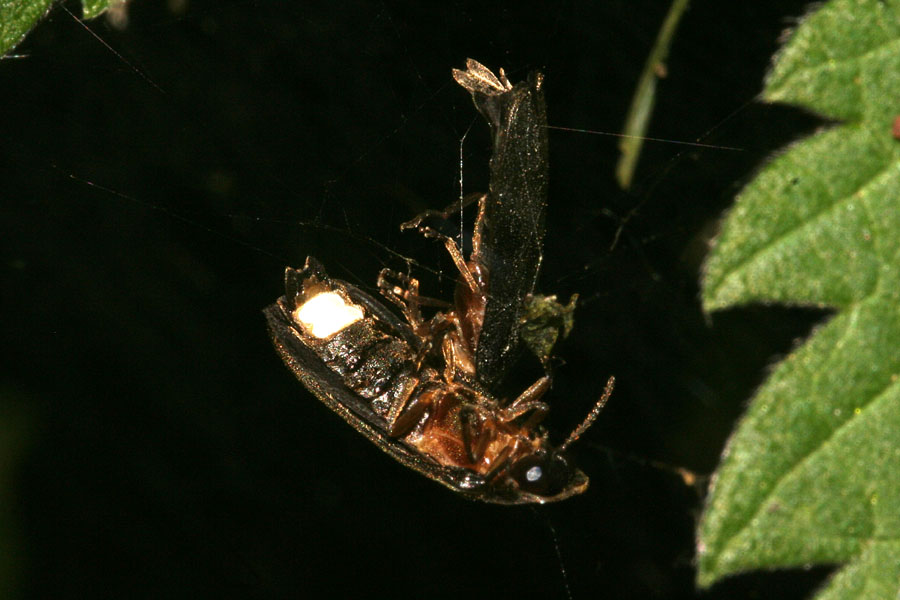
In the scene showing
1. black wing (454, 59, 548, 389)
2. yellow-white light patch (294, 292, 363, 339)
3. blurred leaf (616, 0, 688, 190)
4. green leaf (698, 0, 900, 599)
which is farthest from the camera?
blurred leaf (616, 0, 688, 190)

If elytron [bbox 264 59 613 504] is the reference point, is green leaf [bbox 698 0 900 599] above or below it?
below

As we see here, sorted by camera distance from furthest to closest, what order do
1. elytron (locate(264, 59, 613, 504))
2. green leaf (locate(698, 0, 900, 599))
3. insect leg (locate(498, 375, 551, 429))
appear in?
1. insect leg (locate(498, 375, 551, 429))
2. elytron (locate(264, 59, 613, 504))
3. green leaf (locate(698, 0, 900, 599))

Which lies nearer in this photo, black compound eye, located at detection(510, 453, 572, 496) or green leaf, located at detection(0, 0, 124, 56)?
green leaf, located at detection(0, 0, 124, 56)

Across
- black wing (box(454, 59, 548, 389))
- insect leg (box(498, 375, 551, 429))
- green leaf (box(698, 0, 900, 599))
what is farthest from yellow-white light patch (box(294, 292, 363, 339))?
green leaf (box(698, 0, 900, 599))

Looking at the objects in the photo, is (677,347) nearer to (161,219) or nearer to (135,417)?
(161,219)

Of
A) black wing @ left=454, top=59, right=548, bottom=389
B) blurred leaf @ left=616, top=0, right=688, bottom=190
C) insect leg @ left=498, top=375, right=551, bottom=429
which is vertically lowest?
insect leg @ left=498, top=375, right=551, bottom=429

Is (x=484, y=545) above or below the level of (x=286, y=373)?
below

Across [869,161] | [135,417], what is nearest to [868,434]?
[869,161]

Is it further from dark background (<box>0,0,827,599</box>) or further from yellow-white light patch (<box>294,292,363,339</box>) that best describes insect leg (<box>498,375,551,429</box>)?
yellow-white light patch (<box>294,292,363,339</box>)
